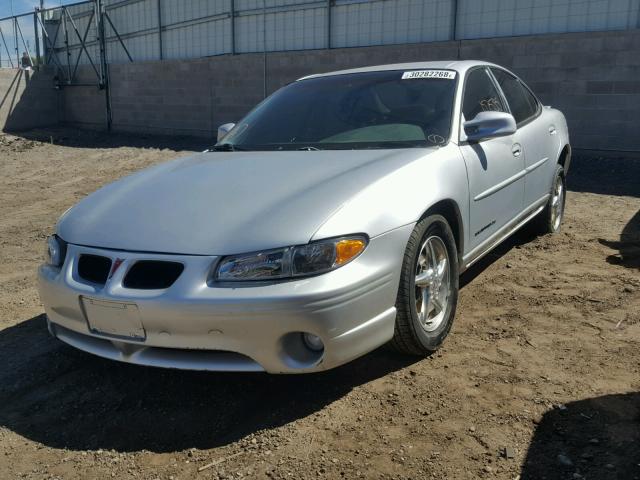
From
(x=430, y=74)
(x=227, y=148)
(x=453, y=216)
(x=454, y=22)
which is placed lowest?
(x=453, y=216)

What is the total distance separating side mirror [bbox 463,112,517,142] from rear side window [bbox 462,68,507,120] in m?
0.18

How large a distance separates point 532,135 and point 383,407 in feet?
9.44

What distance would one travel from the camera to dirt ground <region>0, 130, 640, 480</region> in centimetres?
249

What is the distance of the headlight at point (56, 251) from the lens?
3162 mm

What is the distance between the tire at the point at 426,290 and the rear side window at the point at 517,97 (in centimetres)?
183

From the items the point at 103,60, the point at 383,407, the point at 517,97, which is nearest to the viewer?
the point at 383,407

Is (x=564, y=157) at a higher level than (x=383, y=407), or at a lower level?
higher

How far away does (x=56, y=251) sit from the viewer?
3.20 m

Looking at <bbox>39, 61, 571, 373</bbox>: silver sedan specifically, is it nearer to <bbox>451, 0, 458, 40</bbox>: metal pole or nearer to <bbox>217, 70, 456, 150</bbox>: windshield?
<bbox>217, 70, 456, 150</bbox>: windshield

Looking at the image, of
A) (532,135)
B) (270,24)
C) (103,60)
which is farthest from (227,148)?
(103,60)

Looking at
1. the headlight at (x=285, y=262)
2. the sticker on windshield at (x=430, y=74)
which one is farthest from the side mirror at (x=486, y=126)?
the headlight at (x=285, y=262)

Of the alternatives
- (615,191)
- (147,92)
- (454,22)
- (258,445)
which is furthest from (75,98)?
(258,445)

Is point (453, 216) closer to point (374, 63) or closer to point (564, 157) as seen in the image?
point (564, 157)

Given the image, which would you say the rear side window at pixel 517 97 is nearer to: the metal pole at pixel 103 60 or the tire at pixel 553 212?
the tire at pixel 553 212
